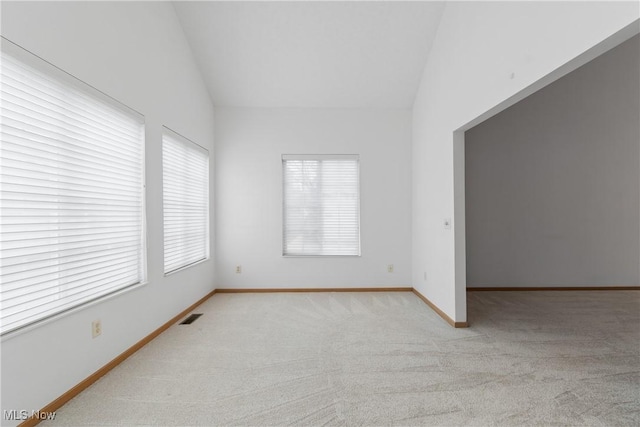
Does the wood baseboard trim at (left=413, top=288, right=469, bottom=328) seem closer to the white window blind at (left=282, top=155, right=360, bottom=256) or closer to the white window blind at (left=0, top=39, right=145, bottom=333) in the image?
the white window blind at (left=282, top=155, right=360, bottom=256)

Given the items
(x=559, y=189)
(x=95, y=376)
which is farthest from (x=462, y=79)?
(x=95, y=376)

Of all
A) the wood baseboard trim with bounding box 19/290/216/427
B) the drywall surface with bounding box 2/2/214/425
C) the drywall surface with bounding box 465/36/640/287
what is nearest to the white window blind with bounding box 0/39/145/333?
the drywall surface with bounding box 2/2/214/425

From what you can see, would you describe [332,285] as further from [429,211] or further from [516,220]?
[516,220]

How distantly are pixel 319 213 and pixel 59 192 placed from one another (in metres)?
3.37

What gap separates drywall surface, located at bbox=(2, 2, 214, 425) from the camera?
5.69 feet

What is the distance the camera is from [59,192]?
200 centimetres

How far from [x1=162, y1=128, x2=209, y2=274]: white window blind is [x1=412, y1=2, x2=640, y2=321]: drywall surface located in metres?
3.23

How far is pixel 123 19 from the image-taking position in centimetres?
257

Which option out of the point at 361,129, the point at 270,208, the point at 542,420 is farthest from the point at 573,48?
the point at 270,208

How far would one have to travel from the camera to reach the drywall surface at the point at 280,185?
15.6 ft

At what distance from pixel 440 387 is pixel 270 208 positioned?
3.42 meters

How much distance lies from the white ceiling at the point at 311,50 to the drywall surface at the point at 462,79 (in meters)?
0.36

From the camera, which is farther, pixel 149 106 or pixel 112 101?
pixel 149 106

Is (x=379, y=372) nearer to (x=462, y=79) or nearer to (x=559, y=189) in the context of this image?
(x=462, y=79)
